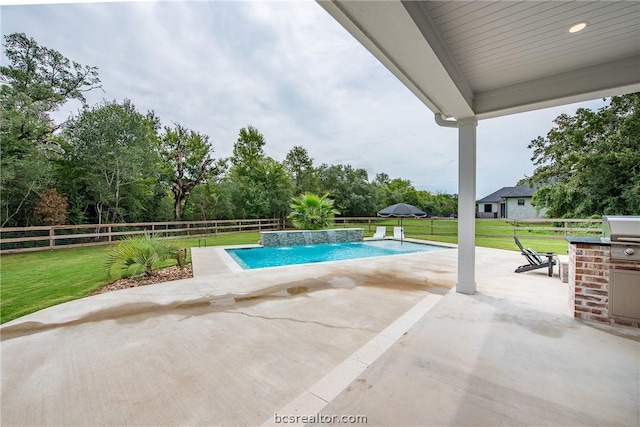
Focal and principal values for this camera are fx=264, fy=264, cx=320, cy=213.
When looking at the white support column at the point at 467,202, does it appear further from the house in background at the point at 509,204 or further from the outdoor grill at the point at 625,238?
the house in background at the point at 509,204

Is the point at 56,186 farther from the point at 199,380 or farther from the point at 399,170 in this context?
the point at 399,170

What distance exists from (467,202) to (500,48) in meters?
1.94

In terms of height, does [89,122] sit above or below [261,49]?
below

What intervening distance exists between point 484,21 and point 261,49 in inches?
434

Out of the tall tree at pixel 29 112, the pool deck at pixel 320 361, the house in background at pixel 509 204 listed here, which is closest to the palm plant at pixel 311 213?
the pool deck at pixel 320 361

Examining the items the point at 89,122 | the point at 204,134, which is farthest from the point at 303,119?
the point at 89,122

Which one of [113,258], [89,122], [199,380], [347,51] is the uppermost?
[347,51]

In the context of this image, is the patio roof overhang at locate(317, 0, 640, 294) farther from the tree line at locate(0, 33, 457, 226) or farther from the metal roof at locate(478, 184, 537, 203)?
the metal roof at locate(478, 184, 537, 203)

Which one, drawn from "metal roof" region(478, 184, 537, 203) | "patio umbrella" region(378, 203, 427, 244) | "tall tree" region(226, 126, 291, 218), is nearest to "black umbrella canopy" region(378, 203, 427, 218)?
"patio umbrella" region(378, 203, 427, 244)

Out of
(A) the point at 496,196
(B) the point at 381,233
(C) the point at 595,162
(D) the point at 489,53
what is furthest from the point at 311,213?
(A) the point at 496,196

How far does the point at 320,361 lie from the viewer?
2.21 metres

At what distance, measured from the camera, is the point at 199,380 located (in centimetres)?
198

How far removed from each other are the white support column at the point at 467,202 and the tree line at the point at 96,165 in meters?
12.7

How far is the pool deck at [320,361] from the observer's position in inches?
64.2
